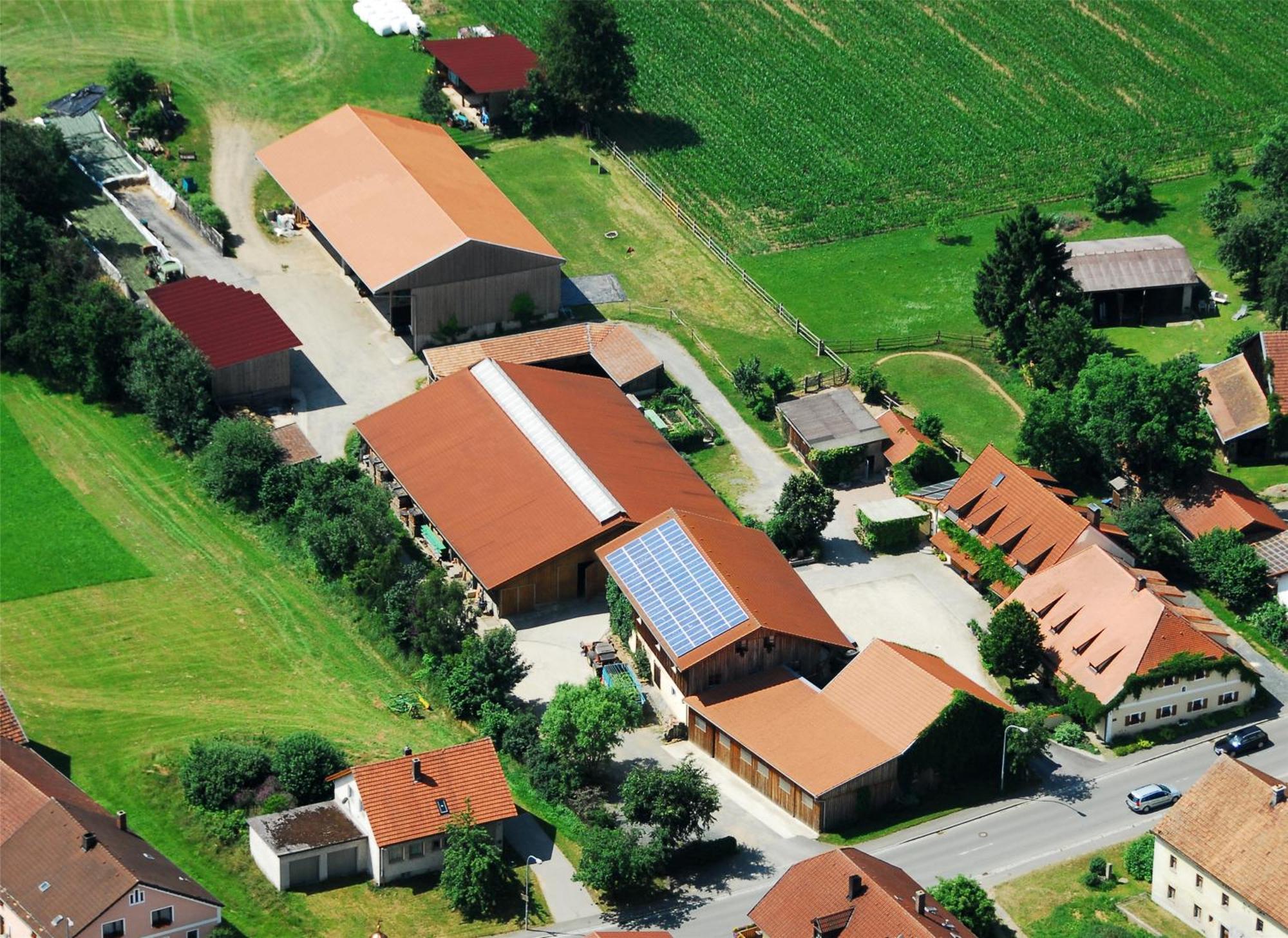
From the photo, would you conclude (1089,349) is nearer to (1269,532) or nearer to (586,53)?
(1269,532)

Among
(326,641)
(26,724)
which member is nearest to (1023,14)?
(326,641)

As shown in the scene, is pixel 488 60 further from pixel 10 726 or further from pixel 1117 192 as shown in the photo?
pixel 10 726

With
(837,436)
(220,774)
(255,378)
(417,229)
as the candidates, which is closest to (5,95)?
(417,229)

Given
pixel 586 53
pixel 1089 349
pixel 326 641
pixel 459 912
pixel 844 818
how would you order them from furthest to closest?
pixel 586 53 < pixel 1089 349 < pixel 326 641 < pixel 844 818 < pixel 459 912

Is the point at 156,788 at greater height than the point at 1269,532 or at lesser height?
lesser

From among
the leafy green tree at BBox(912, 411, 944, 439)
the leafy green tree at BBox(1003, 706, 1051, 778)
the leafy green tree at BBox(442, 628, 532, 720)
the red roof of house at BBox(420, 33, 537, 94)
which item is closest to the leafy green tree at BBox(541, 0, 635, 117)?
the red roof of house at BBox(420, 33, 537, 94)

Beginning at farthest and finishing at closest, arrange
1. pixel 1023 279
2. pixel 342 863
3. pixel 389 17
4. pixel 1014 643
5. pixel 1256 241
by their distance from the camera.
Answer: pixel 389 17, pixel 1256 241, pixel 1023 279, pixel 1014 643, pixel 342 863

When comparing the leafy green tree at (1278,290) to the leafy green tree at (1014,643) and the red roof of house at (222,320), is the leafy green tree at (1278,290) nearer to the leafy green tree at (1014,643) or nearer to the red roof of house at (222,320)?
the leafy green tree at (1014,643)
